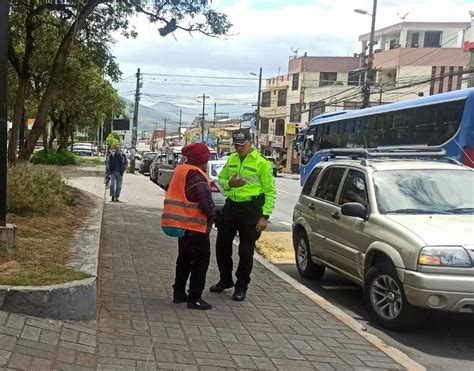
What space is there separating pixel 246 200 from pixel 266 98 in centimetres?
6080

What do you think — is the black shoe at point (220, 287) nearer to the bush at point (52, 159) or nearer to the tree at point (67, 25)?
the tree at point (67, 25)

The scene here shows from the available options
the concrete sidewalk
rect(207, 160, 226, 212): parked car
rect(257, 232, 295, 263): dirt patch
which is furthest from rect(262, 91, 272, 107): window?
the concrete sidewalk

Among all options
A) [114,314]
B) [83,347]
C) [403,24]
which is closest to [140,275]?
[114,314]

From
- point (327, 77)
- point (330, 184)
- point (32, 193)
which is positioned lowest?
point (32, 193)

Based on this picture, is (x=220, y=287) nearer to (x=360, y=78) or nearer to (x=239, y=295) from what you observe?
(x=239, y=295)

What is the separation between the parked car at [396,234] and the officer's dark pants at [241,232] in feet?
3.38

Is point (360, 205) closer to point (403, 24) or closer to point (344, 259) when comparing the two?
point (344, 259)

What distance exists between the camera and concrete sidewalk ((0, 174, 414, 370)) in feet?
13.2

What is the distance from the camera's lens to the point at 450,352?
5.17 meters

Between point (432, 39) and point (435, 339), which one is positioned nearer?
point (435, 339)

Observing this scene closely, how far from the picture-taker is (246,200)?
6.09m

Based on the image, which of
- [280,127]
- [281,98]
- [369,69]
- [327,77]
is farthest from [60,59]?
[280,127]

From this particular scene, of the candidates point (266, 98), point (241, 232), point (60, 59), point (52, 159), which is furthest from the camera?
point (266, 98)

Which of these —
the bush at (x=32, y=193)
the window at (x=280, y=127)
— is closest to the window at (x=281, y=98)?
the window at (x=280, y=127)
